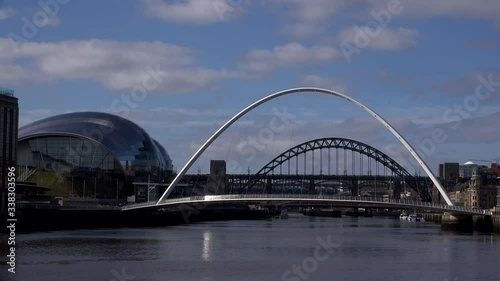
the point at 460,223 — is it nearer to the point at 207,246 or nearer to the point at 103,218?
the point at 103,218

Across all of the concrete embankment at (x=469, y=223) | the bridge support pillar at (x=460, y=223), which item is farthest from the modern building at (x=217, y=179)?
the bridge support pillar at (x=460, y=223)

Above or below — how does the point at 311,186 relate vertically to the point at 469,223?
above

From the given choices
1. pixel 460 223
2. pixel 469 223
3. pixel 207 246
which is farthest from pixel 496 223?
pixel 207 246

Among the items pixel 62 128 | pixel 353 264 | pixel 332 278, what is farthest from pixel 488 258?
pixel 62 128

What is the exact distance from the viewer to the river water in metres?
42.1

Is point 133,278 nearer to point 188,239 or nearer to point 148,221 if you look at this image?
point 188,239

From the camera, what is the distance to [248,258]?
169 feet

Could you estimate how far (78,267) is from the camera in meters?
44.2

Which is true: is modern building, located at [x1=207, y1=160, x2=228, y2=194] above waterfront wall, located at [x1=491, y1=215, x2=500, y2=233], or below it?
above

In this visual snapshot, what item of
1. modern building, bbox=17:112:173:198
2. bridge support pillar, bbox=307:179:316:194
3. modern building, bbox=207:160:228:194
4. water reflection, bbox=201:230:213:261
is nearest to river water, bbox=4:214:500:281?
water reflection, bbox=201:230:213:261

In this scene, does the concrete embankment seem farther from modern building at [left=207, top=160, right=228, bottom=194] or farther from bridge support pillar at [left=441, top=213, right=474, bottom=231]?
modern building at [left=207, top=160, right=228, bottom=194]

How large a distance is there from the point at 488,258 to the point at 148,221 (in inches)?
2240

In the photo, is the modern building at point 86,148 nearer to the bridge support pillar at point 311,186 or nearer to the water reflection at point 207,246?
the bridge support pillar at point 311,186

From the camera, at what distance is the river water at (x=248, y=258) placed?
4209cm
